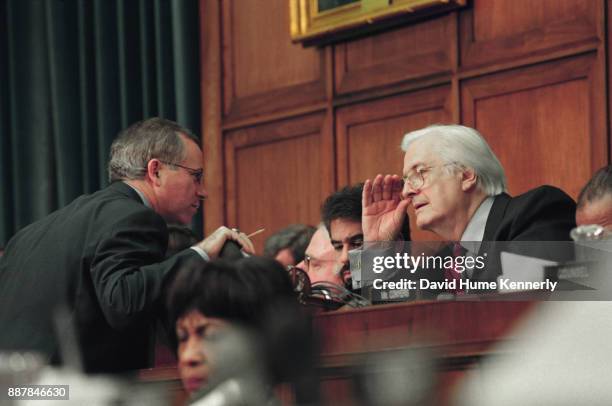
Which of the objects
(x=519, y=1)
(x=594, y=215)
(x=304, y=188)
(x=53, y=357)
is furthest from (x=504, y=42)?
(x=53, y=357)

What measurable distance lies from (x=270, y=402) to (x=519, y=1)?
353 cm

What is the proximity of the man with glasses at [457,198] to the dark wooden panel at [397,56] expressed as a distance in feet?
4.65

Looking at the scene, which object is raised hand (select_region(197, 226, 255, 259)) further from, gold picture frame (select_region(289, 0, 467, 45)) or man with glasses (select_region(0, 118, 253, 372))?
gold picture frame (select_region(289, 0, 467, 45))

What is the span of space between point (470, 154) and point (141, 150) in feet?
3.70

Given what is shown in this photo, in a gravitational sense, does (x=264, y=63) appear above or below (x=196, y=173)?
above

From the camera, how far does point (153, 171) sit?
4066 mm

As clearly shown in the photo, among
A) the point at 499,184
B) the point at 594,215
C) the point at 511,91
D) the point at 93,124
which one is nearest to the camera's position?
the point at 594,215

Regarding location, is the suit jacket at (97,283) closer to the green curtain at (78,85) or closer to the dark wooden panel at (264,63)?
the dark wooden panel at (264,63)

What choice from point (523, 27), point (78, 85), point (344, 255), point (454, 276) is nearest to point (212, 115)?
point (78, 85)

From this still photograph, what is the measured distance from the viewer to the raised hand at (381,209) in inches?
160

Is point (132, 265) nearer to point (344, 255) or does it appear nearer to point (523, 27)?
point (344, 255)

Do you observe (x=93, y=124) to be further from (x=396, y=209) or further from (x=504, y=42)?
(x=396, y=209)

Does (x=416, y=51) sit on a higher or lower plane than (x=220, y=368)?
higher

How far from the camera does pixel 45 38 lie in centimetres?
708
